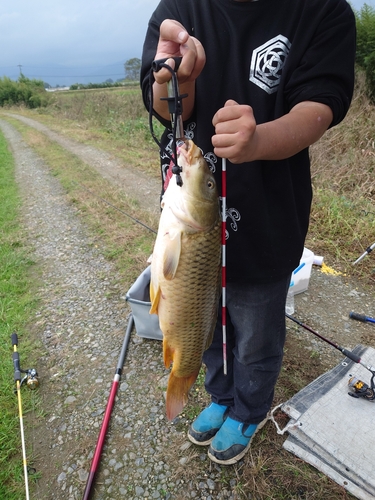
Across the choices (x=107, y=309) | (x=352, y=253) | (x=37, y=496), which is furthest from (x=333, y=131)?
(x=37, y=496)

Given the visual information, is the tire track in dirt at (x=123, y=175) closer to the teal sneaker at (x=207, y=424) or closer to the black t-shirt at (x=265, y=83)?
the teal sneaker at (x=207, y=424)

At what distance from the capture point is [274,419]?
93.4 inches

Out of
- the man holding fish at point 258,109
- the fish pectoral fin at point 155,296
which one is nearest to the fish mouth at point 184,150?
the man holding fish at point 258,109

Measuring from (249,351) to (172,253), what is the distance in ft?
2.59

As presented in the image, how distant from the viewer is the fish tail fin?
6.15 ft

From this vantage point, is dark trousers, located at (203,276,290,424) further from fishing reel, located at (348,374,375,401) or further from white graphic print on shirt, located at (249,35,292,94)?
white graphic print on shirt, located at (249,35,292,94)

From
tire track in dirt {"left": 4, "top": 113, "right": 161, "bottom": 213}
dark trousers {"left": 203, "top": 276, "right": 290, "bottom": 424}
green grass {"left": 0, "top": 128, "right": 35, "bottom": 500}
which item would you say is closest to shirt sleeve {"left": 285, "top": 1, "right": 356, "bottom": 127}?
dark trousers {"left": 203, "top": 276, "right": 290, "bottom": 424}

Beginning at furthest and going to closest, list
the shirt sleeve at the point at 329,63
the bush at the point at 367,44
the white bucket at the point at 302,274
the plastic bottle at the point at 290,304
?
the bush at the point at 367,44 → the white bucket at the point at 302,274 → the plastic bottle at the point at 290,304 → the shirt sleeve at the point at 329,63

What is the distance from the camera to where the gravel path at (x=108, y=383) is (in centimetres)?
213

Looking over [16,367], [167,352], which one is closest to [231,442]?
[167,352]

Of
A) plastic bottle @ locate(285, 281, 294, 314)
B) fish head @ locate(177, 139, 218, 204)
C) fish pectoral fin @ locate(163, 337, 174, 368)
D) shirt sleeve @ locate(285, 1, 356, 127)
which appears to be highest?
shirt sleeve @ locate(285, 1, 356, 127)

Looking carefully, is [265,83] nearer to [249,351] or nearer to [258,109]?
[258,109]

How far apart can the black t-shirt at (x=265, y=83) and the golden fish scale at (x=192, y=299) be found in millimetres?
184

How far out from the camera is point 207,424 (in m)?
2.27
